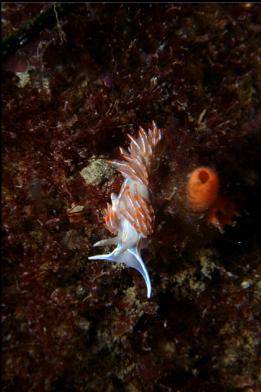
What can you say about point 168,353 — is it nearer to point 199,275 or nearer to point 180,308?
point 180,308

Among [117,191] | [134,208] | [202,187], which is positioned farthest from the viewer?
[117,191]

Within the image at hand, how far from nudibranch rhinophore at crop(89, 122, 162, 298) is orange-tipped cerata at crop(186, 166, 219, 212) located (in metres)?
0.33

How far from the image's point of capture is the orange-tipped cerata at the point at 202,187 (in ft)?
8.73

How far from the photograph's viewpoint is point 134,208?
2533 mm

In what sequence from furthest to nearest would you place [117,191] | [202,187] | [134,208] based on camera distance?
[117,191] < [202,187] < [134,208]

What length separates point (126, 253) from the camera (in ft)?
8.84

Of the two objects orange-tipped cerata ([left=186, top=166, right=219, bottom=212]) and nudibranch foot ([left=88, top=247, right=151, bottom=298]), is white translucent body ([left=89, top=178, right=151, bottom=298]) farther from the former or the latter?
orange-tipped cerata ([left=186, top=166, right=219, bottom=212])

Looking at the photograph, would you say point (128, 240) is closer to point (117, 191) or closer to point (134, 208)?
point (134, 208)

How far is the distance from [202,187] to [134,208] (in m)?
0.53

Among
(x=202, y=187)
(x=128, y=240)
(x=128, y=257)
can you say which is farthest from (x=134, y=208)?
(x=202, y=187)

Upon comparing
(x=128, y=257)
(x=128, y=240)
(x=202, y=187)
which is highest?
(x=202, y=187)

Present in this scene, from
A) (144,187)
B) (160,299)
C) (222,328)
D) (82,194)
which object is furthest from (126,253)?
(222,328)

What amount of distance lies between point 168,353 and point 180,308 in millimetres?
450

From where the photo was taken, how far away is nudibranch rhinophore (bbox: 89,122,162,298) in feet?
8.34
